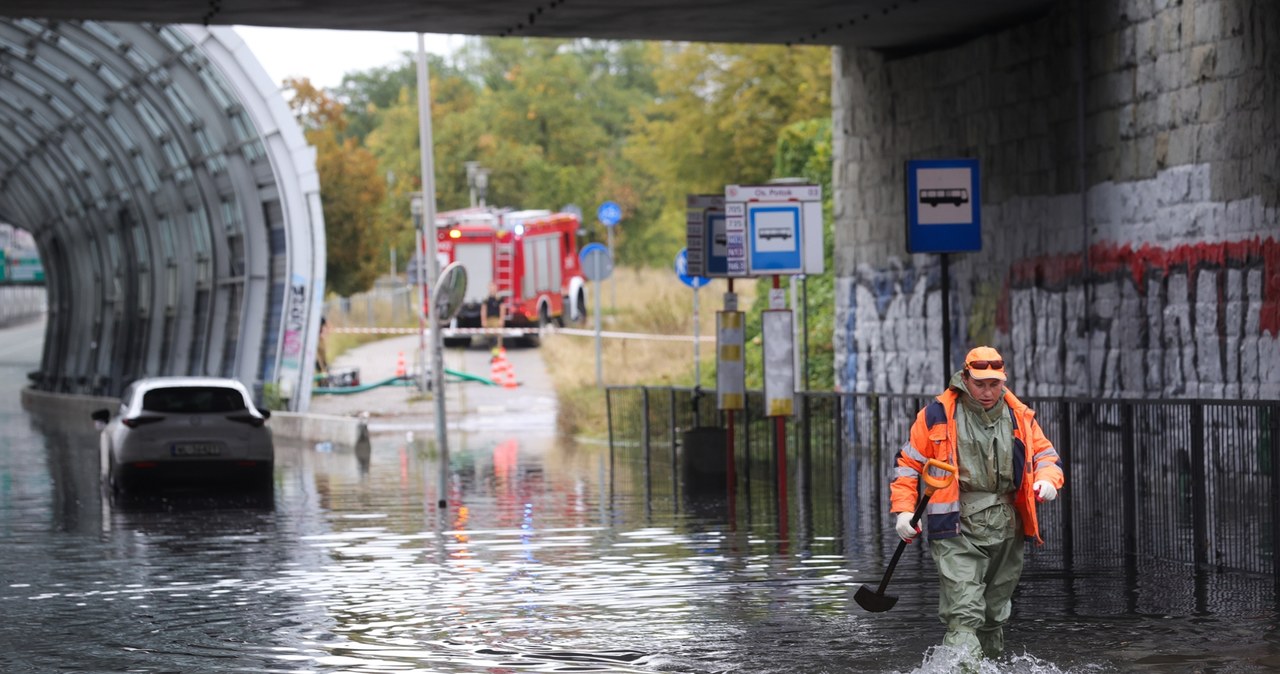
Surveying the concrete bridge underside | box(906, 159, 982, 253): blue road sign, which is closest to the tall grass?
the concrete bridge underside

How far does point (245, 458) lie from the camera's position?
74.8 ft

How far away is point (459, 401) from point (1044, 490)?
32609mm

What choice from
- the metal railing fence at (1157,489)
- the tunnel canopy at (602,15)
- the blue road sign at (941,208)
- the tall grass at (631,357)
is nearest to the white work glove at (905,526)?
the metal railing fence at (1157,489)

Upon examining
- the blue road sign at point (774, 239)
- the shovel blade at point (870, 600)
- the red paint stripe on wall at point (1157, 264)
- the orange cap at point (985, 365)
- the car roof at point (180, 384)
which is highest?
the blue road sign at point (774, 239)

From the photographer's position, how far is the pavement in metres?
37.2

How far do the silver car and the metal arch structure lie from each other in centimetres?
974

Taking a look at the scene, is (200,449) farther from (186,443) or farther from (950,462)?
(950,462)

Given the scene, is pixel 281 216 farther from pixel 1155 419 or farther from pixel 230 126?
pixel 1155 419

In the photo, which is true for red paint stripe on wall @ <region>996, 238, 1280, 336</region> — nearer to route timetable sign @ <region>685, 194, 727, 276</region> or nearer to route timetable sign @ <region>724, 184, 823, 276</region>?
route timetable sign @ <region>724, 184, 823, 276</region>

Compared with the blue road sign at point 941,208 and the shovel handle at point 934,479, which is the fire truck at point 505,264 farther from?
→ the shovel handle at point 934,479

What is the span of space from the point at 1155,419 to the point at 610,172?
83.3 meters

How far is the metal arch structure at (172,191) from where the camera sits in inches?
1362

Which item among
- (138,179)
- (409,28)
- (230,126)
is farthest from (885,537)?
(138,179)

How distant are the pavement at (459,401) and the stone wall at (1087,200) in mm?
11148
